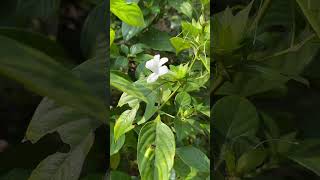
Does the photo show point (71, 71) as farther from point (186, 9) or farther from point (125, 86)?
point (186, 9)

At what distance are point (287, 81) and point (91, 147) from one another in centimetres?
33

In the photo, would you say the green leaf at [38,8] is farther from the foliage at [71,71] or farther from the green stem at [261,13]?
the green stem at [261,13]

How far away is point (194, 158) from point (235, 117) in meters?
0.12

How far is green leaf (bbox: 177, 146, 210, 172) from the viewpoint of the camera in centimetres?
79

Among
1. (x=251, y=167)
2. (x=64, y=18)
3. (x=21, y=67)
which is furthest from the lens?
(x=251, y=167)

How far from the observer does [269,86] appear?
0.72 metres

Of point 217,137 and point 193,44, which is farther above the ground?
point 193,44

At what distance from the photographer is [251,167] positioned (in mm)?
728

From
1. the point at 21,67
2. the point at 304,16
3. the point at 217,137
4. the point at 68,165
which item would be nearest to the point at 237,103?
the point at 217,137

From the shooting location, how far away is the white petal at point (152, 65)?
769 millimetres

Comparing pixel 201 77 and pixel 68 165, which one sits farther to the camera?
pixel 201 77

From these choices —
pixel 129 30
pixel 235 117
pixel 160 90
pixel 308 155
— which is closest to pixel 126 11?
pixel 129 30

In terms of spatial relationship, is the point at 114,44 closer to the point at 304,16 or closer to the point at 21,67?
the point at 304,16

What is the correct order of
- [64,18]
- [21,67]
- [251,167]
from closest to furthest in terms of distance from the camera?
[21,67], [64,18], [251,167]
